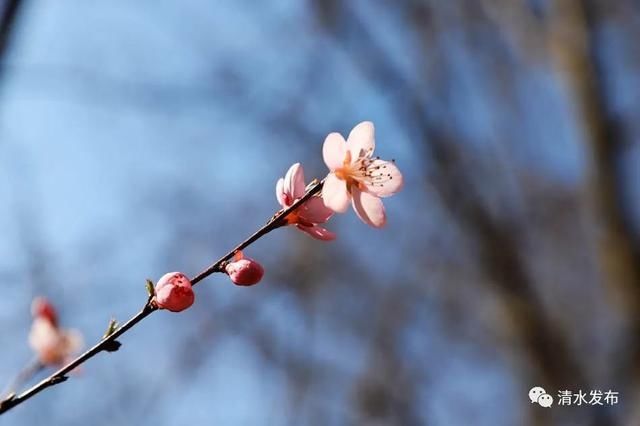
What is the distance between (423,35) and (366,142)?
2.99 meters

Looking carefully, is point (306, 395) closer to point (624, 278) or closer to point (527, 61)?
point (624, 278)

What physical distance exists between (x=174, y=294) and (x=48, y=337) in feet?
0.99

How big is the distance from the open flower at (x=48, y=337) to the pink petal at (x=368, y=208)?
342 millimetres

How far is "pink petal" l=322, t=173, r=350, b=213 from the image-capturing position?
1.63 ft

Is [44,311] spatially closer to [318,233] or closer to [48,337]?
[48,337]

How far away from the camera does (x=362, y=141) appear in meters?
0.59

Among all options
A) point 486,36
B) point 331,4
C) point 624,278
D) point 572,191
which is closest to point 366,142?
point 624,278

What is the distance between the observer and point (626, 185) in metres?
2.44

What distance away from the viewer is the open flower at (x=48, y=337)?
0.70 m

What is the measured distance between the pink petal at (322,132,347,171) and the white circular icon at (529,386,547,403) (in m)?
2.11

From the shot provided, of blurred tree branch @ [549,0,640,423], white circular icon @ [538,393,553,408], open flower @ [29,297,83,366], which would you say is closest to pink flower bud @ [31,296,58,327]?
open flower @ [29,297,83,366]

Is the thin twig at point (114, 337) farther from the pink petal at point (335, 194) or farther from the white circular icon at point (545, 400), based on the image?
the white circular icon at point (545, 400)

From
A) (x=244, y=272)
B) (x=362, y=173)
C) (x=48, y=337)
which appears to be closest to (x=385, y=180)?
(x=362, y=173)

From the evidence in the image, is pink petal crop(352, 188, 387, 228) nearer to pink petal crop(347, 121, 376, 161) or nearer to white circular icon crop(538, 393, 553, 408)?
pink petal crop(347, 121, 376, 161)
